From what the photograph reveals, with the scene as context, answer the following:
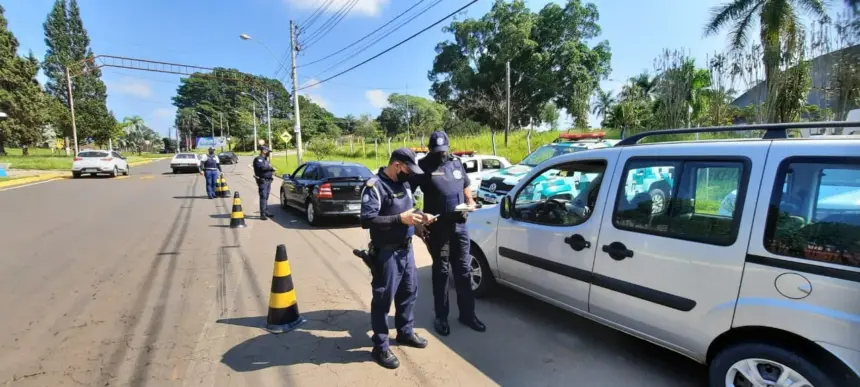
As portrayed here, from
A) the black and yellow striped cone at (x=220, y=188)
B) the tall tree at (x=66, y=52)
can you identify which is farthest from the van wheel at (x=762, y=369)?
the tall tree at (x=66, y=52)

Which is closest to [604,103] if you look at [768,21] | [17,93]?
[768,21]

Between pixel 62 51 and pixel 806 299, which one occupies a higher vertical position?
pixel 62 51

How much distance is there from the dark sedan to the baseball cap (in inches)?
197

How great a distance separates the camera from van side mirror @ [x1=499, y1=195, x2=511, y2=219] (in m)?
4.06

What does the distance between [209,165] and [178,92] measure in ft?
351

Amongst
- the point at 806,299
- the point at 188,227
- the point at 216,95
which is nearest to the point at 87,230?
Answer: the point at 188,227

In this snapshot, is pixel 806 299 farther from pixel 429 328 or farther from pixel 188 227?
pixel 188 227

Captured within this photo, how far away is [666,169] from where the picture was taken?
2922mm

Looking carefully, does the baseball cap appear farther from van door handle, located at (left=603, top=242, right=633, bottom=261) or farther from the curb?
the curb

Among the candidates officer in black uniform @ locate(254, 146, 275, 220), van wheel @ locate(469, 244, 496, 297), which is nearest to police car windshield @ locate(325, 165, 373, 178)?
officer in black uniform @ locate(254, 146, 275, 220)

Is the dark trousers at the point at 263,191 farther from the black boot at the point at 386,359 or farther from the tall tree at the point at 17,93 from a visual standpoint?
the tall tree at the point at 17,93

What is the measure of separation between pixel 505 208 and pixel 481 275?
0.80 m

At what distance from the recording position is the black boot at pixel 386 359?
10.4 feet

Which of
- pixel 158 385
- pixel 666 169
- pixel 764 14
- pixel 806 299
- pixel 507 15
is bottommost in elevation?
pixel 158 385
